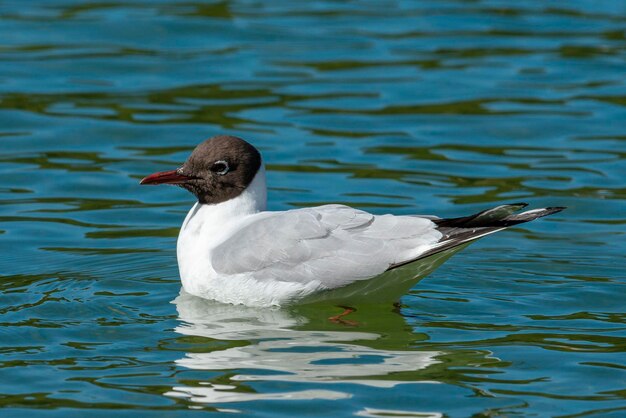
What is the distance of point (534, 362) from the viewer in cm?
782

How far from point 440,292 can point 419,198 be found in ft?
8.05

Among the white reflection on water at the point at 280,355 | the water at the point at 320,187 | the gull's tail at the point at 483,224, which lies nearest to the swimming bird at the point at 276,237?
the gull's tail at the point at 483,224

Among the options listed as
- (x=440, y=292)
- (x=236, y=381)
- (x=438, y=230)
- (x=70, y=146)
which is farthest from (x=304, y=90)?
(x=236, y=381)

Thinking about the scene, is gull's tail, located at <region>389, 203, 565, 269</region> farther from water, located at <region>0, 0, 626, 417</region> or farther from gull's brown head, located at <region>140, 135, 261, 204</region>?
gull's brown head, located at <region>140, 135, 261, 204</region>

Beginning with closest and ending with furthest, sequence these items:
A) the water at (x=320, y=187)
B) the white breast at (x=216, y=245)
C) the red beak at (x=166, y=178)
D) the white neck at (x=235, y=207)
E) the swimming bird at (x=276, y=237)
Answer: the water at (x=320, y=187) → the swimming bird at (x=276, y=237) → the white breast at (x=216, y=245) → the red beak at (x=166, y=178) → the white neck at (x=235, y=207)

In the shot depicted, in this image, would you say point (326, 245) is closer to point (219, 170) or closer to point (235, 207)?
point (235, 207)

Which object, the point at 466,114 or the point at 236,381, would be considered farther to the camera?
the point at 466,114

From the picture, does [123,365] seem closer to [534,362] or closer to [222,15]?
[534,362]

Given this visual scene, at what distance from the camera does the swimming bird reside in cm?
823

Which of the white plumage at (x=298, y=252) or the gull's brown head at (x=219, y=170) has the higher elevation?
the gull's brown head at (x=219, y=170)

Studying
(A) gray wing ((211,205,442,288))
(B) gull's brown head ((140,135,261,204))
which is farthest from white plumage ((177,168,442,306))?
(B) gull's brown head ((140,135,261,204))

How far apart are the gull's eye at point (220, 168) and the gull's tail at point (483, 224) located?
155 cm

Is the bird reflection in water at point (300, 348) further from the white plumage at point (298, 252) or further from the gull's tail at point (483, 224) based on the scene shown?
the gull's tail at point (483, 224)

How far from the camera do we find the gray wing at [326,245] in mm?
8305
